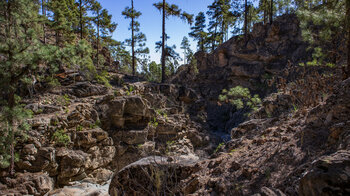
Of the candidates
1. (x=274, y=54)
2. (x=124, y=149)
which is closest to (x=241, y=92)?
(x=124, y=149)

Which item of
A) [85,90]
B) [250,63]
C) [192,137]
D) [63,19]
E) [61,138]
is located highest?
[63,19]

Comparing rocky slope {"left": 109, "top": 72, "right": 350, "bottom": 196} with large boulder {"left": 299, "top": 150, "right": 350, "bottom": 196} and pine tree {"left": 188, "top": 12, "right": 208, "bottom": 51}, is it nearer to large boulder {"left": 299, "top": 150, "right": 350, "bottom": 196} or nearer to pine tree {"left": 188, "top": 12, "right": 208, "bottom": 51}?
large boulder {"left": 299, "top": 150, "right": 350, "bottom": 196}

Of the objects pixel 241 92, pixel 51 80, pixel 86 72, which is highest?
pixel 86 72

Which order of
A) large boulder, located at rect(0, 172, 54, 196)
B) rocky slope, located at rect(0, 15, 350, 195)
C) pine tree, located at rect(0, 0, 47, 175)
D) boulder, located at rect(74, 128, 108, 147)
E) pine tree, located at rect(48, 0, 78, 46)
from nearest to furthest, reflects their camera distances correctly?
1. rocky slope, located at rect(0, 15, 350, 195)
2. pine tree, located at rect(0, 0, 47, 175)
3. large boulder, located at rect(0, 172, 54, 196)
4. boulder, located at rect(74, 128, 108, 147)
5. pine tree, located at rect(48, 0, 78, 46)

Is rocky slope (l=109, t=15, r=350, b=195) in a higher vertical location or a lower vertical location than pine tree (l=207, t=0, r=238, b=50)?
lower

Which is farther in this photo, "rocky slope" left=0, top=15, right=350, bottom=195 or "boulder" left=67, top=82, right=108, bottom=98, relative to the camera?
"boulder" left=67, top=82, right=108, bottom=98

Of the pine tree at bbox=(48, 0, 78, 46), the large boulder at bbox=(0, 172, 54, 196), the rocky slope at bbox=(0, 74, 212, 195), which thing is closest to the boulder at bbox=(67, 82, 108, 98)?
the rocky slope at bbox=(0, 74, 212, 195)

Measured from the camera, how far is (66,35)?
18203mm

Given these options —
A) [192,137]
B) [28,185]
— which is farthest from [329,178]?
[192,137]

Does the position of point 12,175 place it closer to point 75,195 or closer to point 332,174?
point 75,195

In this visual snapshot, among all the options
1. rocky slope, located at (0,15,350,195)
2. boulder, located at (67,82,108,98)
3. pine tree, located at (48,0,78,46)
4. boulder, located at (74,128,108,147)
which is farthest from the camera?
pine tree, located at (48,0,78,46)

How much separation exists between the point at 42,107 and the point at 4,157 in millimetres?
3361

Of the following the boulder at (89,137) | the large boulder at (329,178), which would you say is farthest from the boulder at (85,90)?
the large boulder at (329,178)

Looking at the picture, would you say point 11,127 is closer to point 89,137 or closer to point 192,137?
point 89,137
